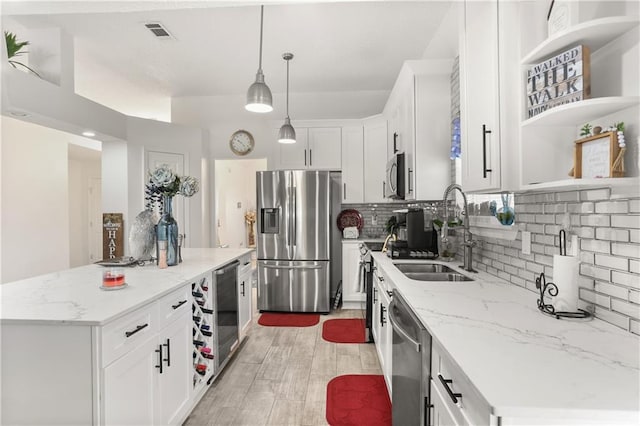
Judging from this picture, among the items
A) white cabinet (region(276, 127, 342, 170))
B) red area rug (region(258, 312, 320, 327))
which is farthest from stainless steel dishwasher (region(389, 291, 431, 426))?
white cabinet (region(276, 127, 342, 170))

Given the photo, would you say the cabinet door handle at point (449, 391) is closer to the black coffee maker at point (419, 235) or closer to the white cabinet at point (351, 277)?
the black coffee maker at point (419, 235)

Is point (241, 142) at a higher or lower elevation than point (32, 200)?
higher

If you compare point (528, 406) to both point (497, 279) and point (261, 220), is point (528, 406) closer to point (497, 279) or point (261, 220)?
point (497, 279)

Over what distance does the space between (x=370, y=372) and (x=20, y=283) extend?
8.00 feet

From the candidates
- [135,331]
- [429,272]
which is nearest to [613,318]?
[429,272]

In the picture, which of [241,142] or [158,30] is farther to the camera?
[241,142]

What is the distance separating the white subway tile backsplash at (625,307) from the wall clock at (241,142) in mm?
4675

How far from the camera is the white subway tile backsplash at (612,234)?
1.13m

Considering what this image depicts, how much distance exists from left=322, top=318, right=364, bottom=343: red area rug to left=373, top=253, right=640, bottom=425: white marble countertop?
212 cm

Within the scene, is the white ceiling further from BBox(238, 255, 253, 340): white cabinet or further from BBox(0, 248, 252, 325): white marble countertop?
BBox(238, 255, 253, 340): white cabinet

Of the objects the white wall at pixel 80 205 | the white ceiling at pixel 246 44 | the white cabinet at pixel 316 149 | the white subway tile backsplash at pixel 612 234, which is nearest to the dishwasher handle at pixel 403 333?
the white subway tile backsplash at pixel 612 234

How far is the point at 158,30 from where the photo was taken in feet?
10.9

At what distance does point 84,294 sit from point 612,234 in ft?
7.37

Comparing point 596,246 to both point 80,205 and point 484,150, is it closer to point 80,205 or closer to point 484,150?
point 484,150
